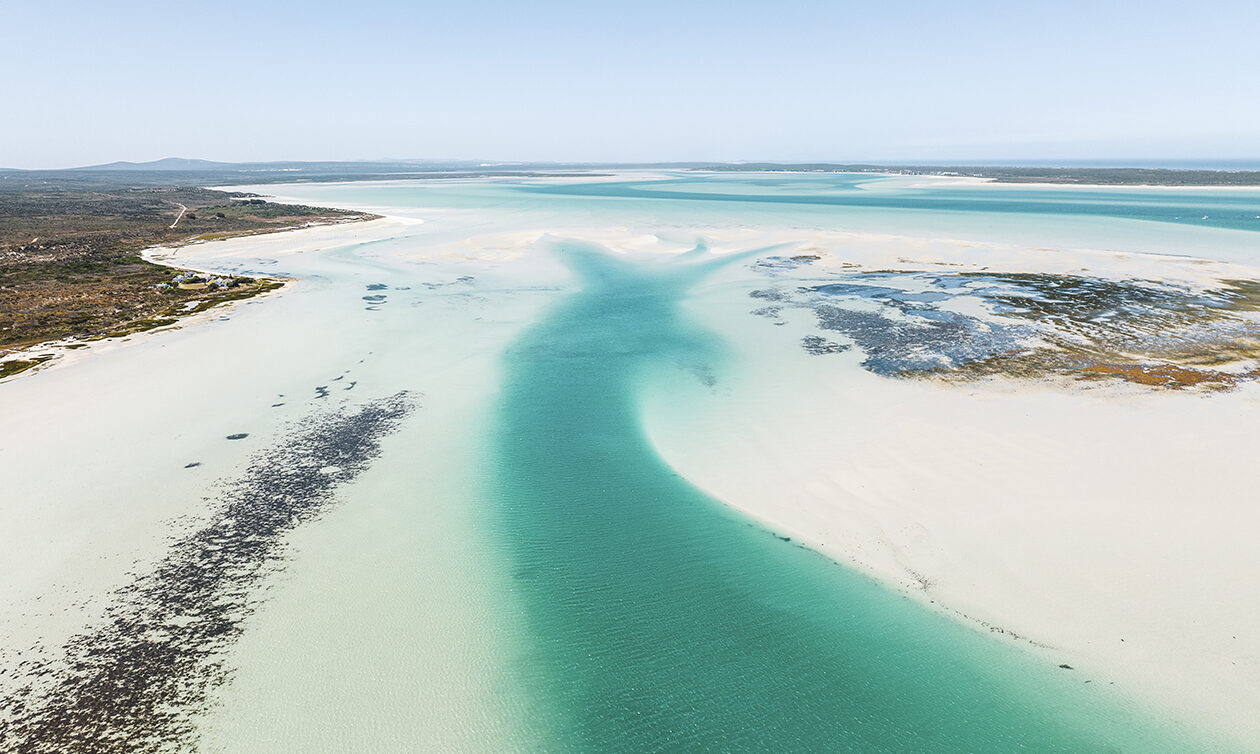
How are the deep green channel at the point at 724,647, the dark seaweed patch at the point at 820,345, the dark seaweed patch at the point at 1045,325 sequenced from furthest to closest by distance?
the dark seaweed patch at the point at 820,345 → the dark seaweed patch at the point at 1045,325 → the deep green channel at the point at 724,647

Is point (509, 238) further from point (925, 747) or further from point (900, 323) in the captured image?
point (925, 747)

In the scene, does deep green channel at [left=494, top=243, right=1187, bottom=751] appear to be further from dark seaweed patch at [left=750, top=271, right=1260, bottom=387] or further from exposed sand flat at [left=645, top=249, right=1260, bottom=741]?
dark seaweed patch at [left=750, top=271, right=1260, bottom=387]

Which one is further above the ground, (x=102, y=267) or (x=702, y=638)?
(x=102, y=267)

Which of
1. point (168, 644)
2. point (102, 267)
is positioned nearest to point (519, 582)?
point (168, 644)

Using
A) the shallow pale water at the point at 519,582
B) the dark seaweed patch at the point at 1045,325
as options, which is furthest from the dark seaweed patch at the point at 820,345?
the shallow pale water at the point at 519,582

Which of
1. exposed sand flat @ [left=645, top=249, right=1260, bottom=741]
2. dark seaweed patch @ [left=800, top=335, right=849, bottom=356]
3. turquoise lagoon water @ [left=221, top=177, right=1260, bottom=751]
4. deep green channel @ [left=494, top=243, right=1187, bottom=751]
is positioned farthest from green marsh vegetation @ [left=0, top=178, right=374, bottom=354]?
dark seaweed patch @ [left=800, top=335, right=849, bottom=356]

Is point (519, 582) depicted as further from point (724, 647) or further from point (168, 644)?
point (168, 644)

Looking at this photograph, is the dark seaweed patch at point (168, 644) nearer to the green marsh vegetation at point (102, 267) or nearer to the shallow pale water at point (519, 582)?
the shallow pale water at point (519, 582)
